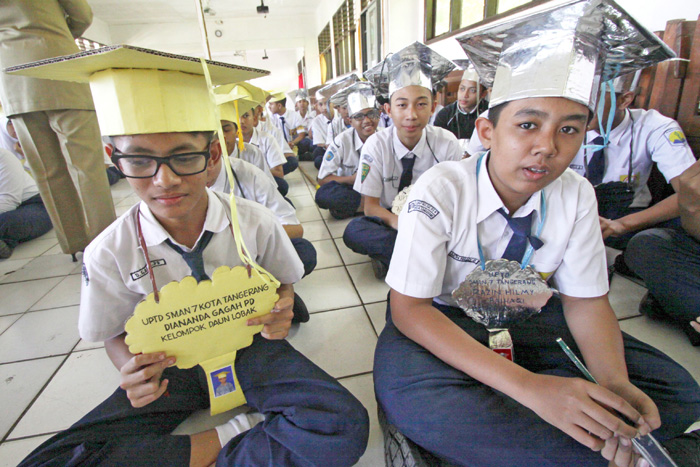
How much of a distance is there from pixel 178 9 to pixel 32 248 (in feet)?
25.7

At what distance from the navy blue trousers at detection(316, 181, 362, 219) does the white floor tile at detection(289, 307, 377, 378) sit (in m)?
1.11

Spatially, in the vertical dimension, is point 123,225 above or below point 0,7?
below

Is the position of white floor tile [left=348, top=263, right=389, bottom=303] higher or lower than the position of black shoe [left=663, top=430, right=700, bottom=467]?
lower

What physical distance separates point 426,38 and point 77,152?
3180 mm

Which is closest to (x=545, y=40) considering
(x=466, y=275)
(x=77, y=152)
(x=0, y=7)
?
(x=466, y=275)

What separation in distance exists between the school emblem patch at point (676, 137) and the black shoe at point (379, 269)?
129cm

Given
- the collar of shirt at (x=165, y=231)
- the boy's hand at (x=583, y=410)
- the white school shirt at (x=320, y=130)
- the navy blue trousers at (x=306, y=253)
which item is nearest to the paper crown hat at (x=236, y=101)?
the collar of shirt at (x=165, y=231)

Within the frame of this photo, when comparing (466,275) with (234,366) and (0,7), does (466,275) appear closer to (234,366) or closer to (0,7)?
(234,366)

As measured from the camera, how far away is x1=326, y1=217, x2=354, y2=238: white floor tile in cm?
224

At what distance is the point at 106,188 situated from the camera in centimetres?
179

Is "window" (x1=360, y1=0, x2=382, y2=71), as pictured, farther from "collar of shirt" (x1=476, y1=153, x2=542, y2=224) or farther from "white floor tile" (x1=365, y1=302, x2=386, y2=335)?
"collar of shirt" (x1=476, y1=153, x2=542, y2=224)

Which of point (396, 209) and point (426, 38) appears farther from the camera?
point (426, 38)

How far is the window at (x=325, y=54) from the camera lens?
8075mm

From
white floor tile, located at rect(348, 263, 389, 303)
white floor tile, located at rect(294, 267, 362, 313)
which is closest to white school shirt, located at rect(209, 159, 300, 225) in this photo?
white floor tile, located at rect(294, 267, 362, 313)
